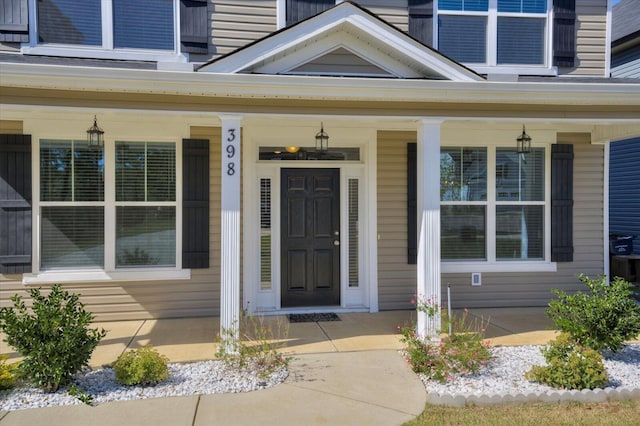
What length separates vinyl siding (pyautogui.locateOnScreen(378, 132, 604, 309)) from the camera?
21.4 feet

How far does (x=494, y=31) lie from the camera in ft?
21.6

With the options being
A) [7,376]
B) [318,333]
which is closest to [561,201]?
[318,333]

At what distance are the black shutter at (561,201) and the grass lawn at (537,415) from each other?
127 inches

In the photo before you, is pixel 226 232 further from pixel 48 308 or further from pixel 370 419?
pixel 370 419

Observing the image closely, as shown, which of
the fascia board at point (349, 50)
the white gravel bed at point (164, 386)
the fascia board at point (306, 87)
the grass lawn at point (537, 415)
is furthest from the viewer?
the fascia board at point (349, 50)

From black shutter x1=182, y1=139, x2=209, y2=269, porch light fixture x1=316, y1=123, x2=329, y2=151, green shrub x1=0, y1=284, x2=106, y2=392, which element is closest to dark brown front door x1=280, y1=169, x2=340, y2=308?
porch light fixture x1=316, y1=123, x2=329, y2=151

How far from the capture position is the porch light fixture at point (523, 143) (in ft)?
21.2

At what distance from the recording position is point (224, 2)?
6066 mm

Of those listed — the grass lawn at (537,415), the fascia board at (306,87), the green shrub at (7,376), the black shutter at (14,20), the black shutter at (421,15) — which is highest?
the black shutter at (421,15)

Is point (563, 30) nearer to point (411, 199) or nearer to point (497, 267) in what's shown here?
point (411, 199)

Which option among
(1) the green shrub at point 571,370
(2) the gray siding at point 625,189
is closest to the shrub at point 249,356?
(1) the green shrub at point 571,370

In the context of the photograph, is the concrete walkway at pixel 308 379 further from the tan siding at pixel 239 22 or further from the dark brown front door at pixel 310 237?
the tan siding at pixel 239 22

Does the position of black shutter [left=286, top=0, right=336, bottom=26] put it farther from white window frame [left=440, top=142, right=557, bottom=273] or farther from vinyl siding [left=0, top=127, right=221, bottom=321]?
white window frame [left=440, top=142, right=557, bottom=273]

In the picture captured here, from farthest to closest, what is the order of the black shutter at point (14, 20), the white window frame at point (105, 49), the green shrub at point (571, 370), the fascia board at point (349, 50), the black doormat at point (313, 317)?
the black doormat at point (313, 317) → the white window frame at point (105, 49) → the black shutter at point (14, 20) → the fascia board at point (349, 50) → the green shrub at point (571, 370)
